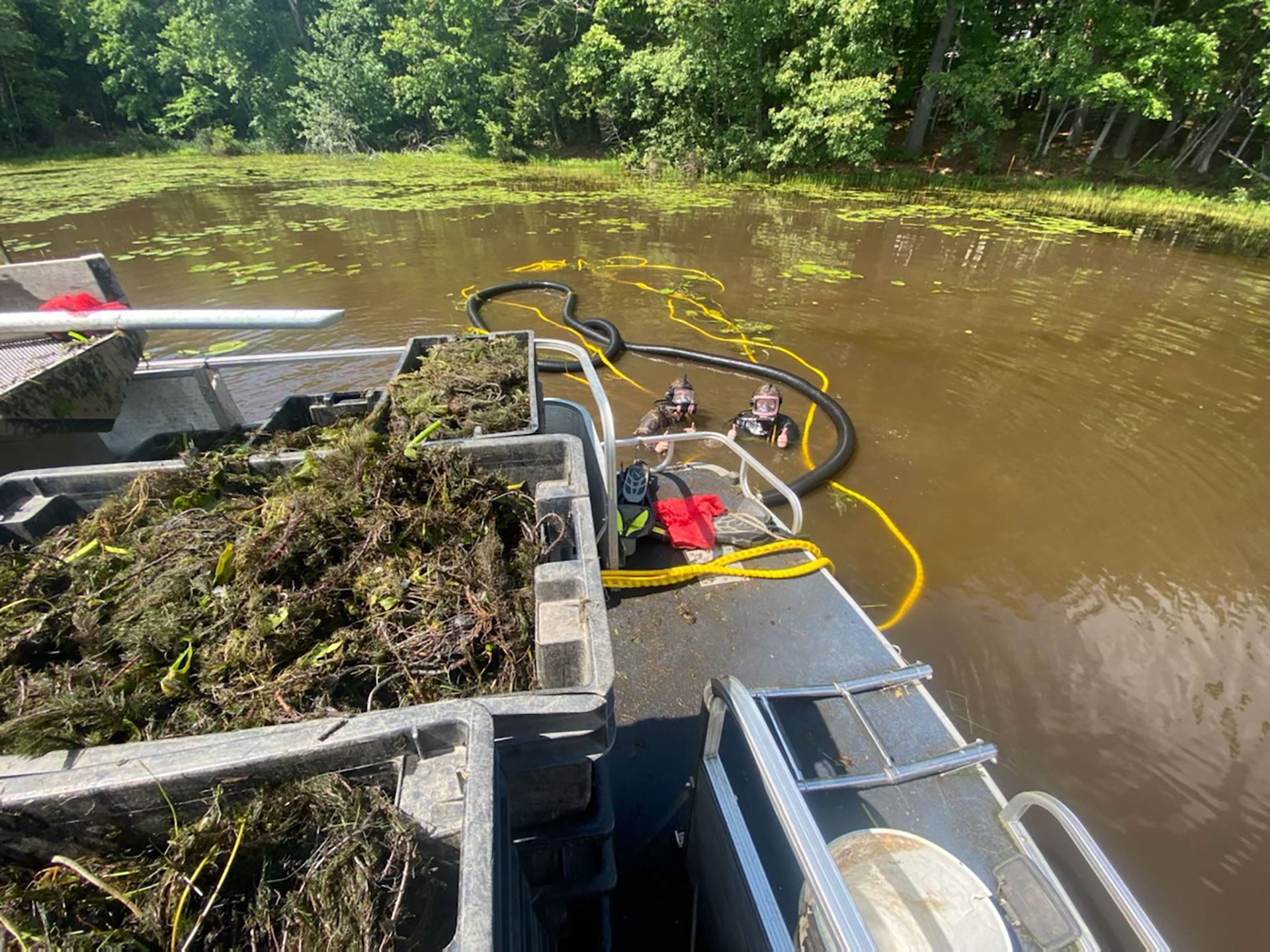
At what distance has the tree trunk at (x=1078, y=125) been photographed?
18.1 meters

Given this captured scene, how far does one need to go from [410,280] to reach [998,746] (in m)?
10.1

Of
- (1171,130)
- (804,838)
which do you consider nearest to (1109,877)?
(804,838)

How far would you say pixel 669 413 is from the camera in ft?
17.9

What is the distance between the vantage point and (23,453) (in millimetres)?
2605

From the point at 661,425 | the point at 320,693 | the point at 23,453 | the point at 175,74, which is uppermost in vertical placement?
the point at 175,74

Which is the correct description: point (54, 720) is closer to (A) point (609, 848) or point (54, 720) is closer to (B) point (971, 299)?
(A) point (609, 848)

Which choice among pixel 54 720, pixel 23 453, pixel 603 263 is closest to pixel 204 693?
pixel 54 720

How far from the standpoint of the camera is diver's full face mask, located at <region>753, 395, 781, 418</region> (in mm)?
5359

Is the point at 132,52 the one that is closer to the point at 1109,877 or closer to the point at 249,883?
the point at 249,883

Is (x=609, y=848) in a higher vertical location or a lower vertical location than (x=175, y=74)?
lower

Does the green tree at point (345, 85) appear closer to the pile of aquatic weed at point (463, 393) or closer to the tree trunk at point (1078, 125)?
the tree trunk at point (1078, 125)

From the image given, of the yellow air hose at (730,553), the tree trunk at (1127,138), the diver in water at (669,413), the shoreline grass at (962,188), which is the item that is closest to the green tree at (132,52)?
the shoreline grass at (962,188)

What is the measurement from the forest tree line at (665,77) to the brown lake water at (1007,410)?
6358mm

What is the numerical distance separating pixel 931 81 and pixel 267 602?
23492 millimetres
